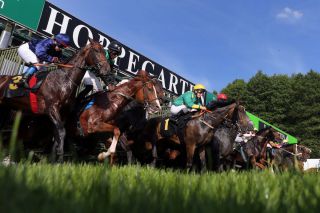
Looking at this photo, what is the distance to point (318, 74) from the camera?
45.4 meters

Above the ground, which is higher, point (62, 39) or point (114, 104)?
point (62, 39)

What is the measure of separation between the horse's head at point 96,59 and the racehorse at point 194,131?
10.5 feet

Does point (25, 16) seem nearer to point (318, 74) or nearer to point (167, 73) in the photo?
point (167, 73)

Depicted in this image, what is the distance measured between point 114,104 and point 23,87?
1961 mm

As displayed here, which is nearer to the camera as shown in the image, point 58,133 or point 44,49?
point 58,133

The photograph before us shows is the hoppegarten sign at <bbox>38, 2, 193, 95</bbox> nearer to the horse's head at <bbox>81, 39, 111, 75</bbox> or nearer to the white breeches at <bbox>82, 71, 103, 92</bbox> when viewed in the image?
the white breeches at <bbox>82, 71, 103, 92</bbox>

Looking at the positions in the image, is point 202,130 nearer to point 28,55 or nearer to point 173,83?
point 28,55

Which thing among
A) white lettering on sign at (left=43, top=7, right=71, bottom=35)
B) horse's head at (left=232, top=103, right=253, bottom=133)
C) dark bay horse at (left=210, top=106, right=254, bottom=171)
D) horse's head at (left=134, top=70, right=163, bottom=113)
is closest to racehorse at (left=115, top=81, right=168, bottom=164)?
horse's head at (left=134, top=70, right=163, bottom=113)

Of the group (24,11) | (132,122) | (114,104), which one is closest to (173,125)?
(132,122)

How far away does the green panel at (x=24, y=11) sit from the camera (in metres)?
12.4

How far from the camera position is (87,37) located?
15164 millimetres

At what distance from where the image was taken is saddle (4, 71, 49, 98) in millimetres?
6699

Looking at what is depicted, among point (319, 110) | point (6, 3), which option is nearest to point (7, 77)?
point (6, 3)

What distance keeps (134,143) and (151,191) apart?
814 cm
